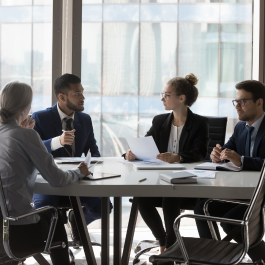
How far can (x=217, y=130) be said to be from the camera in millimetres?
3221

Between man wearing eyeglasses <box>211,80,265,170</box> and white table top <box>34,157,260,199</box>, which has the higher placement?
man wearing eyeglasses <box>211,80,265,170</box>

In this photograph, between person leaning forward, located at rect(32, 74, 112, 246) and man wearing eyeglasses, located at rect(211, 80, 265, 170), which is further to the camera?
person leaning forward, located at rect(32, 74, 112, 246)

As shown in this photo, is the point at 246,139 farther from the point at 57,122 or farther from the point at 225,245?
the point at 57,122

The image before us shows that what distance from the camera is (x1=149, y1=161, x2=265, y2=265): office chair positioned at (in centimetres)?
149

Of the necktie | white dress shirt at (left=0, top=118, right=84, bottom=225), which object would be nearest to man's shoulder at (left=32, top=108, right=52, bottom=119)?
the necktie

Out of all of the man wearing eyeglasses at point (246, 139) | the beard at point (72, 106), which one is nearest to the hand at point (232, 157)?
the man wearing eyeglasses at point (246, 139)

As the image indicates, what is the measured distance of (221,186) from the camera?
5.69 ft

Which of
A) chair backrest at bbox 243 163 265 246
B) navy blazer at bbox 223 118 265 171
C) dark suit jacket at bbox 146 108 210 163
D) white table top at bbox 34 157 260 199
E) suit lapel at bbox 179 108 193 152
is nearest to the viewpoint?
chair backrest at bbox 243 163 265 246

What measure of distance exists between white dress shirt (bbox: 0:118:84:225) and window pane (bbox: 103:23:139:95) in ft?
7.03

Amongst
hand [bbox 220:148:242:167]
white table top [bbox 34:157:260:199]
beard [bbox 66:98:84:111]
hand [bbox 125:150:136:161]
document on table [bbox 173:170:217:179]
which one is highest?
beard [bbox 66:98:84:111]

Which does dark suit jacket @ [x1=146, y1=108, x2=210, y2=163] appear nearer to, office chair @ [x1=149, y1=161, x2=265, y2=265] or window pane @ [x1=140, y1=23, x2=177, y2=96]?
window pane @ [x1=140, y1=23, x2=177, y2=96]

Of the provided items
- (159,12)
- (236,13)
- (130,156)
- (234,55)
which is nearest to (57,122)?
(130,156)

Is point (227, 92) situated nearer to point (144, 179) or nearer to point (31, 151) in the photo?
point (144, 179)

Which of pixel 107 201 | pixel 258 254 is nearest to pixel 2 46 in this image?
pixel 107 201
